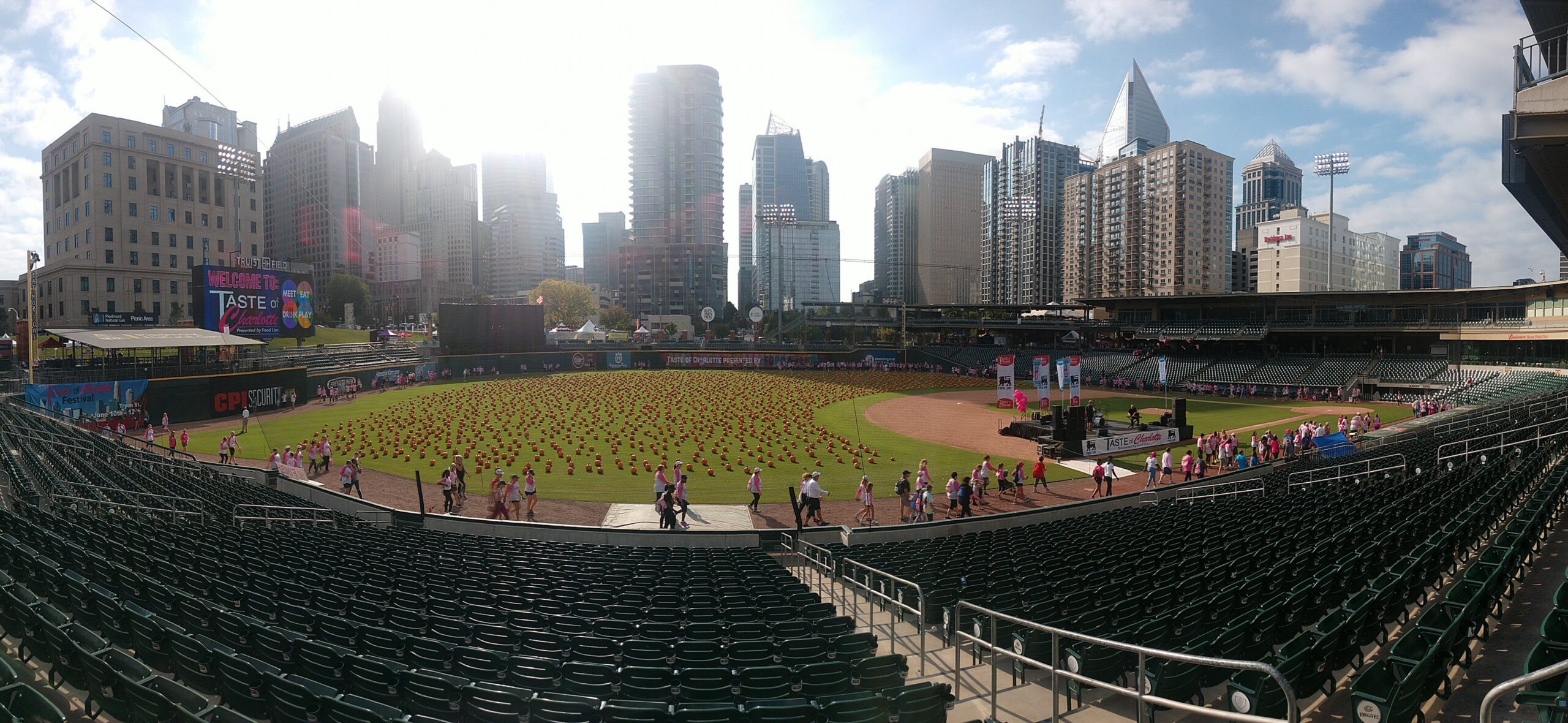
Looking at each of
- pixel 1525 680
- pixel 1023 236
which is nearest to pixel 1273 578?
pixel 1525 680

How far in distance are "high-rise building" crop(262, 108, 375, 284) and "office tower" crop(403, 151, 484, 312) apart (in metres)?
28.6

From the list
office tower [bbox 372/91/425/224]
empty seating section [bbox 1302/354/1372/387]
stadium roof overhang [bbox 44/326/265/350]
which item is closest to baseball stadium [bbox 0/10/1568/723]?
stadium roof overhang [bbox 44/326/265/350]

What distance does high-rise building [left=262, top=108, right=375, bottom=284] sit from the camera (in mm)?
95250

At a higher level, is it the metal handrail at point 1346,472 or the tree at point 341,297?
the tree at point 341,297

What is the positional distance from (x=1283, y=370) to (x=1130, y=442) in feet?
139

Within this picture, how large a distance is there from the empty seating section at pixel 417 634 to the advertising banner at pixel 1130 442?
25.9 metres

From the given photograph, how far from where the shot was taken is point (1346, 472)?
24.2 meters

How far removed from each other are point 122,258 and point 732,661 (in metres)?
89.4

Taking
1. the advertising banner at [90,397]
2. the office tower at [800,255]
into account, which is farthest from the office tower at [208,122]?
the office tower at [800,255]

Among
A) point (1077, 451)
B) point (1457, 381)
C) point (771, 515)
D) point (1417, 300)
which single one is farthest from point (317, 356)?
point (1417, 300)

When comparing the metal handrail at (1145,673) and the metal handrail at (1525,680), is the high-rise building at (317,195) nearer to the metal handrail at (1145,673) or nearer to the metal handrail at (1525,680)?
the metal handrail at (1145,673)

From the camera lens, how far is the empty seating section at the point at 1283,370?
65062 mm

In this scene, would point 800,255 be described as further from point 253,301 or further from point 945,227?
point 253,301

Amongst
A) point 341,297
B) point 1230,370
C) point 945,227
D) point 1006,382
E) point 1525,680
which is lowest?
point 1230,370
